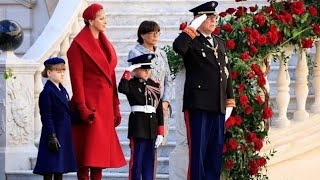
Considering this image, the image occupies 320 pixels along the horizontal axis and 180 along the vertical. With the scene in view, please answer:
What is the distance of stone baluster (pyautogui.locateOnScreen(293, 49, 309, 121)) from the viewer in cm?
1329

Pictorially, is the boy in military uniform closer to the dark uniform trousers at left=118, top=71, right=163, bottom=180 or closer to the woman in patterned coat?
the dark uniform trousers at left=118, top=71, right=163, bottom=180

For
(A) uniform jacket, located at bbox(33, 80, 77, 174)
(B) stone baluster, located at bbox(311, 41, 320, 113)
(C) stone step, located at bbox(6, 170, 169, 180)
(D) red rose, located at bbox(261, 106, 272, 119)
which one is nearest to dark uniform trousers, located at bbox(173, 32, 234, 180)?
(D) red rose, located at bbox(261, 106, 272, 119)

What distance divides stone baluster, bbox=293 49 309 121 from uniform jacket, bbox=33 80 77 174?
97.9 inches

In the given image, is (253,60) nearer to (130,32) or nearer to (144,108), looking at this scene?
(144,108)

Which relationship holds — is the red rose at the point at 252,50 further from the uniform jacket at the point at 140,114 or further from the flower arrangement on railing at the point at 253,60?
the uniform jacket at the point at 140,114

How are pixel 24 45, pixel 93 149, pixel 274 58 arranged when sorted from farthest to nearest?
pixel 24 45, pixel 274 58, pixel 93 149

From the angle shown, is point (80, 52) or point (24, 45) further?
point (24, 45)

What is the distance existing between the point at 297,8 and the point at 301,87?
2.65ft

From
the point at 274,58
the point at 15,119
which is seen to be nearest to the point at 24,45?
the point at 15,119

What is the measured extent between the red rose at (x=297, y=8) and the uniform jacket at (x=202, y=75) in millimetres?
1289

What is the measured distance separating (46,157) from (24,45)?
23.6 ft

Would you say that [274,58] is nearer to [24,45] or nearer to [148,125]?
[148,125]

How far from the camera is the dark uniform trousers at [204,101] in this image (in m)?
12.0

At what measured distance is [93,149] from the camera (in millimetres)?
12039
